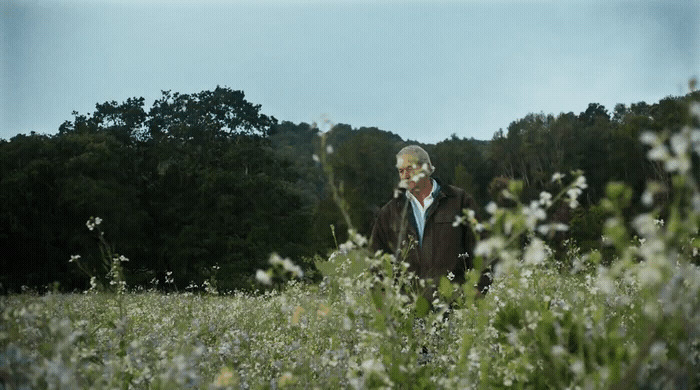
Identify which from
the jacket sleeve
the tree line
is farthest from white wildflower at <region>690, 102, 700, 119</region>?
the tree line

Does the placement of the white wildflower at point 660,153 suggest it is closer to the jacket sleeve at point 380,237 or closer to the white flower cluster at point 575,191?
the white flower cluster at point 575,191

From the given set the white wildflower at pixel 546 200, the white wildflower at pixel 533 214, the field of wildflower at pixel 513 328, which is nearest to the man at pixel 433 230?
the field of wildflower at pixel 513 328

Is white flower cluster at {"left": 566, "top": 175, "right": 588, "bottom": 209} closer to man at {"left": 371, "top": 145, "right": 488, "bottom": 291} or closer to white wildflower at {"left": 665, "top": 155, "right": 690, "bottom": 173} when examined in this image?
white wildflower at {"left": 665, "top": 155, "right": 690, "bottom": 173}

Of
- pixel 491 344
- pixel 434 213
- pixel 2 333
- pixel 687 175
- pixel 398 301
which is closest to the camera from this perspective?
pixel 687 175

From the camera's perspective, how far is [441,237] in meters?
5.91

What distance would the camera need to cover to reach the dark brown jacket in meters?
5.81

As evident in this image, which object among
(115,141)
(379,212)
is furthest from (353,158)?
(379,212)

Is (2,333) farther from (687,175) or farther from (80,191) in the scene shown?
(80,191)

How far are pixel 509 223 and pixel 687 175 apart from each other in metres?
0.61

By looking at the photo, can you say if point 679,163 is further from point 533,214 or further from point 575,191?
point 575,191

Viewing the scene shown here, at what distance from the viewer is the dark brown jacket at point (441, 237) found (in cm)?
581

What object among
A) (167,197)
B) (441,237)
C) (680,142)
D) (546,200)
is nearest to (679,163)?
(680,142)

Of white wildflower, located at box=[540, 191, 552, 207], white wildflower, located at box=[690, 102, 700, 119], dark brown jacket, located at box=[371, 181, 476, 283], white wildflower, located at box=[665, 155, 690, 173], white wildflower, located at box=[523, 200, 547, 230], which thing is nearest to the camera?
white wildflower, located at box=[665, 155, 690, 173]

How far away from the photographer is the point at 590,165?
154 feet
